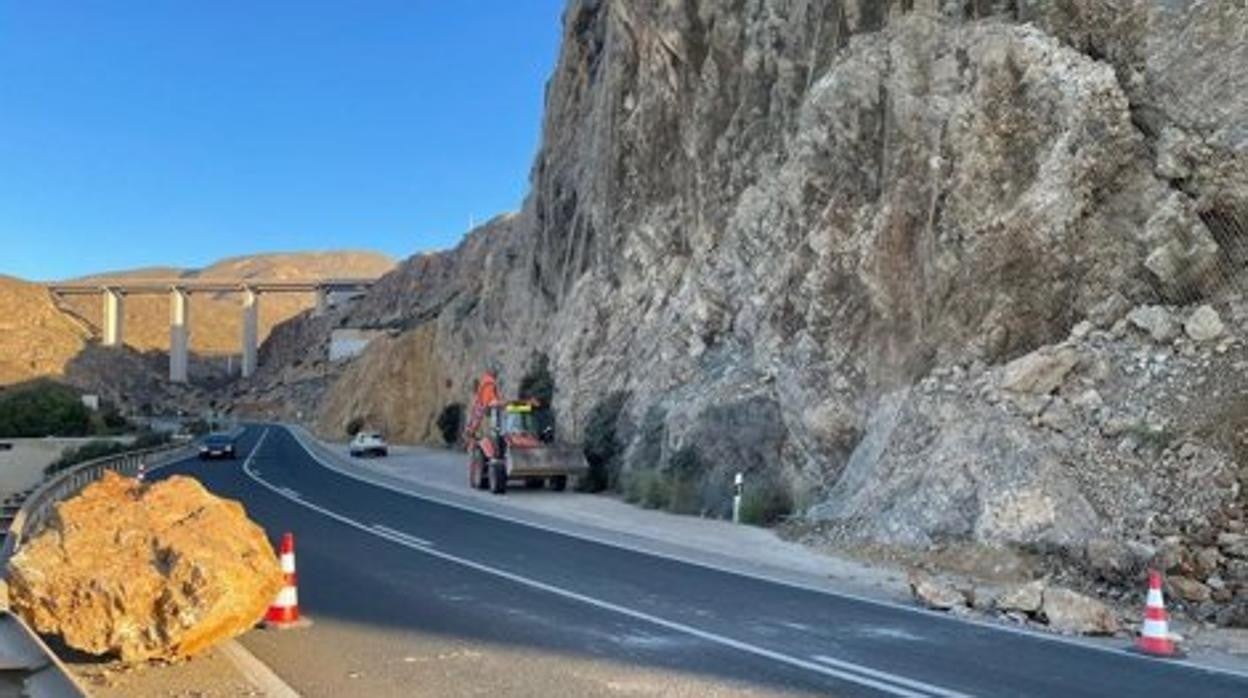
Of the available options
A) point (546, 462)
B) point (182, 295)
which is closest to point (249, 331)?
point (182, 295)

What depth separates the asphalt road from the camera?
862cm

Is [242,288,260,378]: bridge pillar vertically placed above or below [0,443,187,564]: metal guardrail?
above

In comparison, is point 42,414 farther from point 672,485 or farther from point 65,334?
point 672,485

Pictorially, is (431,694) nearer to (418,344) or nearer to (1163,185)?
(1163,185)

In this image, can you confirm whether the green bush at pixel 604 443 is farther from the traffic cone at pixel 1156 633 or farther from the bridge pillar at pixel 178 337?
the bridge pillar at pixel 178 337

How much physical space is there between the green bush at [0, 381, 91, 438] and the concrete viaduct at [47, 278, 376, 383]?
6679 cm

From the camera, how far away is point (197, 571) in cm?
842

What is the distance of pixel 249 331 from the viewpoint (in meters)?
154

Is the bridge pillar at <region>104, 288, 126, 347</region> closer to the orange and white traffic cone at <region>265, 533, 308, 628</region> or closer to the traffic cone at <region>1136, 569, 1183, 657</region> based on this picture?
the orange and white traffic cone at <region>265, 533, 308, 628</region>

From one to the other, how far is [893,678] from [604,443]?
2503cm

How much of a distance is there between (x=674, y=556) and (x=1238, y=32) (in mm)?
12693

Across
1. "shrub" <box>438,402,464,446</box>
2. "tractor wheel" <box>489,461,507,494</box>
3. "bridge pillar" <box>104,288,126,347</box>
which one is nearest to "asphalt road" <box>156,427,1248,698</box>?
"tractor wheel" <box>489,461,507,494</box>

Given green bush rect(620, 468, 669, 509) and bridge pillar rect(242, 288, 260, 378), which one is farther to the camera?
bridge pillar rect(242, 288, 260, 378)

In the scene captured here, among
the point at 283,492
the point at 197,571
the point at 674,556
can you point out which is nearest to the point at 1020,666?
the point at 197,571
